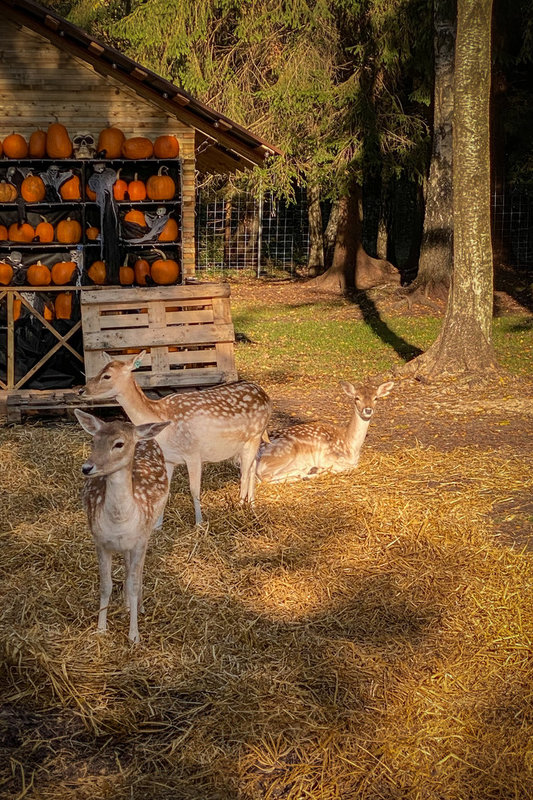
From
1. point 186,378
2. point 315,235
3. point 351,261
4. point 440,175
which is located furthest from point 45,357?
point 315,235

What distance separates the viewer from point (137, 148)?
12.7m

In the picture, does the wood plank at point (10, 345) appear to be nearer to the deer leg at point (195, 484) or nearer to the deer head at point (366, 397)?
the deer head at point (366, 397)

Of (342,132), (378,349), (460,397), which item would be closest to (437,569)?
(460,397)

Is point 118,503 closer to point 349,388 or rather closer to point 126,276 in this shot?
point 349,388

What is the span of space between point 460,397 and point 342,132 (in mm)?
10669

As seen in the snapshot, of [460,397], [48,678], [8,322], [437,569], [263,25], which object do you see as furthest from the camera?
[263,25]

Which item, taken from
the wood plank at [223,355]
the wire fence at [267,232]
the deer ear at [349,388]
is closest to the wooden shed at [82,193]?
the wood plank at [223,355]

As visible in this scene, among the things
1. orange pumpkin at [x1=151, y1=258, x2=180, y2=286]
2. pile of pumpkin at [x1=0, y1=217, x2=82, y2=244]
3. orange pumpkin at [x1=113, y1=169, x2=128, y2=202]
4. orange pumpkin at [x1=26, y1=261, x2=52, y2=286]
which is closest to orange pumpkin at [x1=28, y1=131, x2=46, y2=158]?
pile of pumpkin at [x1=0, y1=217, x2=82, y2=244]

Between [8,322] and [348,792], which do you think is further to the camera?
[8,322]

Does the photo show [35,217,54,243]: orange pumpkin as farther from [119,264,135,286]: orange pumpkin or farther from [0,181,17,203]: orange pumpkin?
[119,264,135,286]: orange pumpkin

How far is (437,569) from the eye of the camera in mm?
6863

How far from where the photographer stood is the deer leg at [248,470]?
8203mm

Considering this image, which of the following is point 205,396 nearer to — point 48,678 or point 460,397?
point 48,678

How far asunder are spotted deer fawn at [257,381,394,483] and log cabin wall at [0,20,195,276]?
5.31 m
